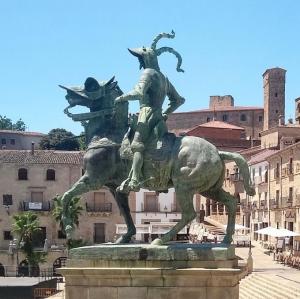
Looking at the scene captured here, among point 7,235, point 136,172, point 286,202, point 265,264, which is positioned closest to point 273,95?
point 286,202

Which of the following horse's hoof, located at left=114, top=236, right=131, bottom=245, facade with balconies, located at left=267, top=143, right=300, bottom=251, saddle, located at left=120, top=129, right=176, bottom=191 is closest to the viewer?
saddle, located at left=120, top=129, right=176, bottom=191

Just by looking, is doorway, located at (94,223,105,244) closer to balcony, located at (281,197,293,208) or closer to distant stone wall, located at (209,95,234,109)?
balcony, located at (281,197,293,208)

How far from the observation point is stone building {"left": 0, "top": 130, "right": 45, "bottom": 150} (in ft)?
371

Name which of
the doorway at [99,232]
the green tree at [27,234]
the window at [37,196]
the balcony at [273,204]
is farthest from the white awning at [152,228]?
the balcony at [273,204]

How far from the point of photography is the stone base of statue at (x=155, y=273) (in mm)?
9992

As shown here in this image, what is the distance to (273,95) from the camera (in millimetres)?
102438

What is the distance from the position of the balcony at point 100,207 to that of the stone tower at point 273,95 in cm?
4714

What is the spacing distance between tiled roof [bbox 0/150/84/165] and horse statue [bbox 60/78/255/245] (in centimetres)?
4599

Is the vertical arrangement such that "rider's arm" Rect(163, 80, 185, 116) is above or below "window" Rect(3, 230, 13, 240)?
above

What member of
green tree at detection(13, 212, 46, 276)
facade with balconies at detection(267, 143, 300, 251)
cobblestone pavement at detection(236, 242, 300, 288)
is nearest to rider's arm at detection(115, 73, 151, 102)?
cobblestone pavement at detection(236, 242, 300, 288)

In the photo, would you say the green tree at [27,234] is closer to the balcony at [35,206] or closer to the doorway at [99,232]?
the balcony at [35,206]

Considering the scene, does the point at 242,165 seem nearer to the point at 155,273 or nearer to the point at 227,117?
the point at 155,273

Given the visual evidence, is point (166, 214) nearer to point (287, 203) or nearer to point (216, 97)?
point (287, 203)

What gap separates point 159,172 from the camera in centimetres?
1080
